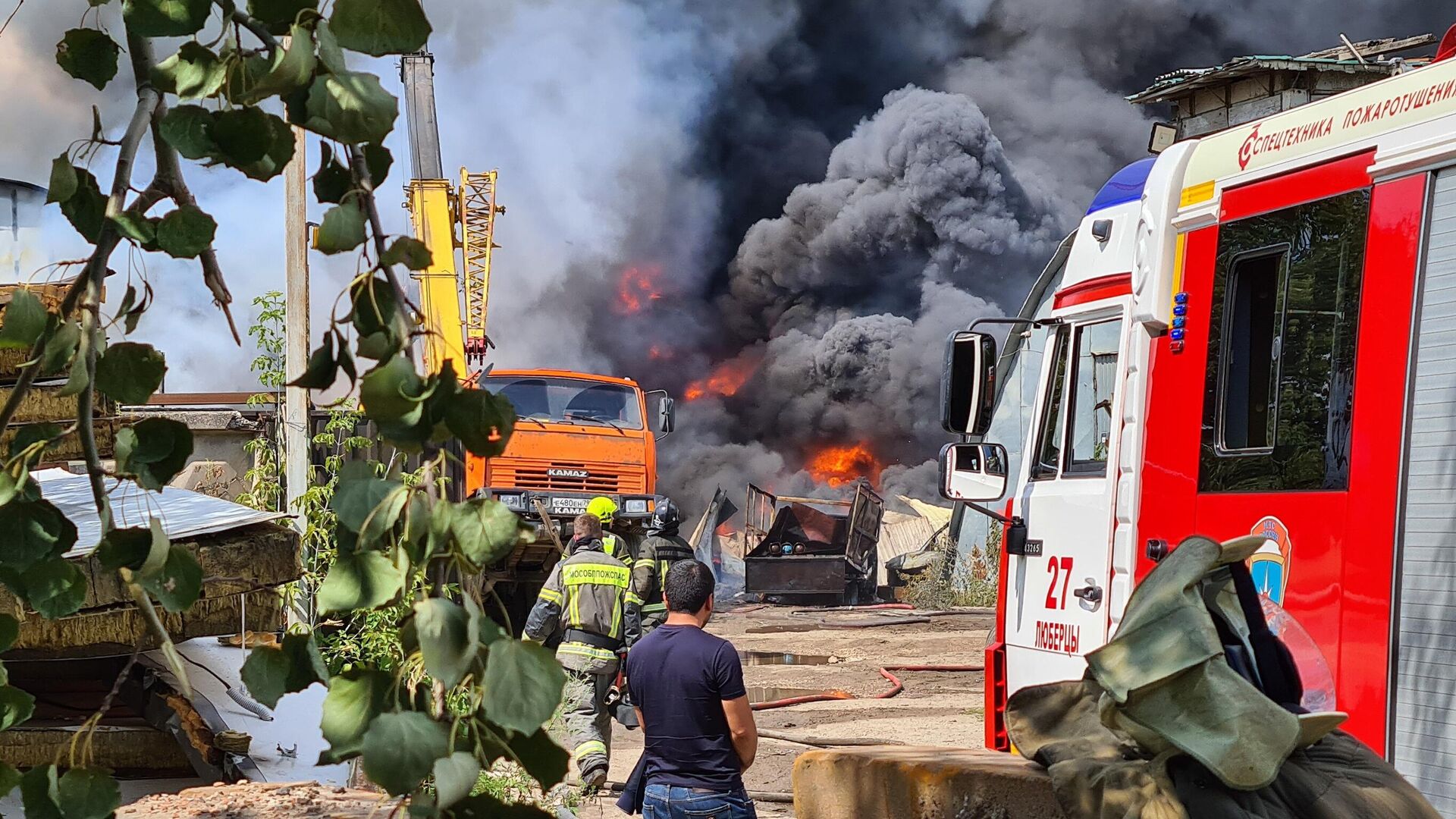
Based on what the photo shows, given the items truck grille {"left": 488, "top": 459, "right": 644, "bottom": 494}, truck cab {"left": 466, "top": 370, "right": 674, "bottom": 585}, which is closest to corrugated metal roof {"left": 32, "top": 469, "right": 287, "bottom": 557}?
truck cab {"left": 466, "top": 370, "right": 674, "bottom": 585}

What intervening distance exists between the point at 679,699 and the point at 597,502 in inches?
258

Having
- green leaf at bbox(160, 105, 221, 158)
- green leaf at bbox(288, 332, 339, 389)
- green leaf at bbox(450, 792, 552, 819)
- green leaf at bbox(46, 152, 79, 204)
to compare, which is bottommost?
green leaf at bbox(450, 792, 552, 819)

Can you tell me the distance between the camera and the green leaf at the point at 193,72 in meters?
1.23

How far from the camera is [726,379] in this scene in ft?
154

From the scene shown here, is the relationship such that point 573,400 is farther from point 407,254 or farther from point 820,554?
point 407,254

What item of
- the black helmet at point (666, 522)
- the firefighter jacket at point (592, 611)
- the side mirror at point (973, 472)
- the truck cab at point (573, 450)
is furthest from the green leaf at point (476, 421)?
the truck cab at point (573, 450)

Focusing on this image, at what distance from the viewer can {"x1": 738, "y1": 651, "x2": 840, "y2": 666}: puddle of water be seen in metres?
15.8

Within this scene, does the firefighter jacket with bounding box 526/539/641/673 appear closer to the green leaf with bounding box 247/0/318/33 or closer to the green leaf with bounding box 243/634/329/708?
the green leaf with bounding box 243/634/329/708

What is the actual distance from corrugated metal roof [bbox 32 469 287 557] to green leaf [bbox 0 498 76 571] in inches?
134

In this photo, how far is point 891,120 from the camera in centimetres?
4634

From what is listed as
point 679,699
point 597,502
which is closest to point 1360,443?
point 679,699

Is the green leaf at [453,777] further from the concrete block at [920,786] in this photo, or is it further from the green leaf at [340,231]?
the concrete block at [920,786]

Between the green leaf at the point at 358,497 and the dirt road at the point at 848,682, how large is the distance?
4.83 metres

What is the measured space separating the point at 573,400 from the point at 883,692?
5540 mm
